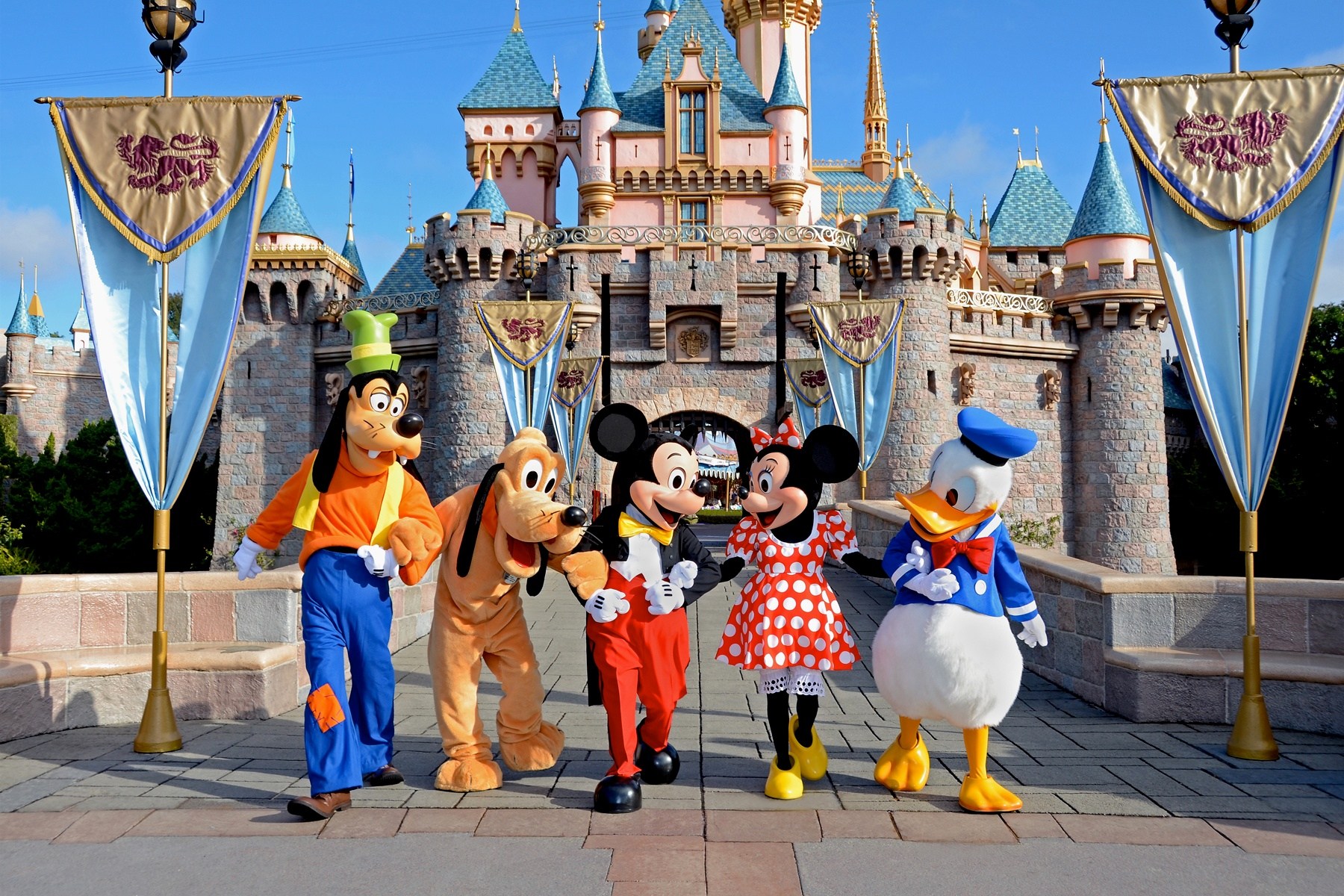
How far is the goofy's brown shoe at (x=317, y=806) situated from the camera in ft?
11.4

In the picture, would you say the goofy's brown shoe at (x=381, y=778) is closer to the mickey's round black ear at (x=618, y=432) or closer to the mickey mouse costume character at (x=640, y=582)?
the mickey mouse costume character at (x=640, y=582)

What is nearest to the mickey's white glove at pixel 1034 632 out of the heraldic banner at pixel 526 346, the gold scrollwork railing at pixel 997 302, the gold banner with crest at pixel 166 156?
the gold banner with crest at pixel 166 156

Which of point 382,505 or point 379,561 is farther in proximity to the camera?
point 382,505

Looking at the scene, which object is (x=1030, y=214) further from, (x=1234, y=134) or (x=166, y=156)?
(x=166, y=156)

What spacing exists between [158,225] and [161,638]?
6.31 feet

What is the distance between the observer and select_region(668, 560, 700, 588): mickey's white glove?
12.3ft

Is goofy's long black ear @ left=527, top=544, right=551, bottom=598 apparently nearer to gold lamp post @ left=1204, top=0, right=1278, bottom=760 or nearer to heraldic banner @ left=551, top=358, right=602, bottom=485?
gold lamp post @ left=1204, top=0, right=1278, bottom=760

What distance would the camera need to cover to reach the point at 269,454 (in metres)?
20.3

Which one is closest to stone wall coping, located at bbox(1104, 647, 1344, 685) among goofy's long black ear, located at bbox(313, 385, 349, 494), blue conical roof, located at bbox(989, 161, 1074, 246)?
goofy's long black ear, located at bbox(313, 385, 349, 494)

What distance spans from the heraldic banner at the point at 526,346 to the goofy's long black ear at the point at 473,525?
28.5 ft

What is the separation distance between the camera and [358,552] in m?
3.78

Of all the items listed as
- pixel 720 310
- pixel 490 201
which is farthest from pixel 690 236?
pixel 490 201

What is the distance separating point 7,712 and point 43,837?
157 centimetres

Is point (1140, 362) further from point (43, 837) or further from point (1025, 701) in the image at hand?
point (43, 837)
